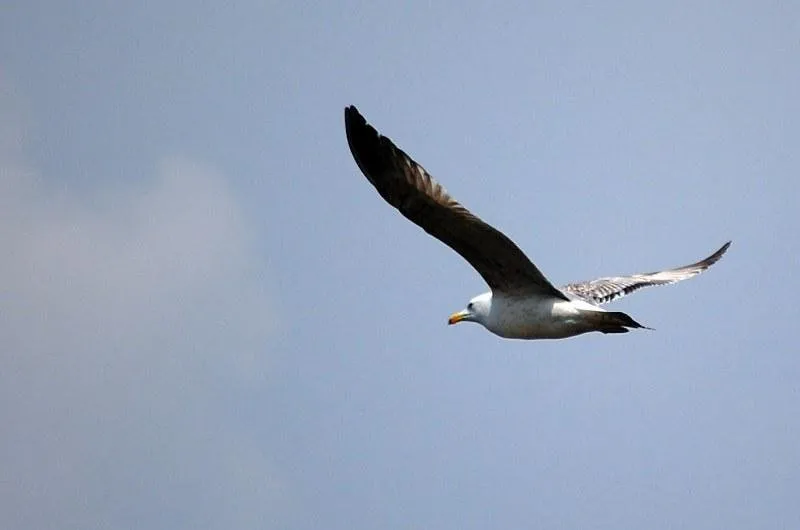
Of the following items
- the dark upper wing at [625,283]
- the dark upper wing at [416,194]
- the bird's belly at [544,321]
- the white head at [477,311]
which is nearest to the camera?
the dark upper wing at [416,194]

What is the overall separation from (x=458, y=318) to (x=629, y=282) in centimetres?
388

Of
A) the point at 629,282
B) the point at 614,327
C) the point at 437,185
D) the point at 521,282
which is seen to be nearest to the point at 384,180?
the point at 437,185

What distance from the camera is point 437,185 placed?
50.4 feet

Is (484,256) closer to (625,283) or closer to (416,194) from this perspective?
(416,194)

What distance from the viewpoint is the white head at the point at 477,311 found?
1741 cm

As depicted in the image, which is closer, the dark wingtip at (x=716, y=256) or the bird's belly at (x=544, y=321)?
the bird's belly at (x=544, y=321)

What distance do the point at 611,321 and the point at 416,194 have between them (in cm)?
292

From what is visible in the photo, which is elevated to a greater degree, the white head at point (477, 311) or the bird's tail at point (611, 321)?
the white head at point (477, 311)

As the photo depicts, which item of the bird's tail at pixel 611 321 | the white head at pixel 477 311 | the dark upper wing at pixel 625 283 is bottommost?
the bird's tail at pixel 611 321

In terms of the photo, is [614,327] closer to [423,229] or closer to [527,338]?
[527,338]

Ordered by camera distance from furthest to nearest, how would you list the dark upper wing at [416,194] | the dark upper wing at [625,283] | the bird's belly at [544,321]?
the dark upper wing at [625,283] → the bird's belly at [544,321] → the dark upper wing at [416,194]

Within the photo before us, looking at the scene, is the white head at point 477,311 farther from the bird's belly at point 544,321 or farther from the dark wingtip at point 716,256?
the dark wingtip at point 716,256

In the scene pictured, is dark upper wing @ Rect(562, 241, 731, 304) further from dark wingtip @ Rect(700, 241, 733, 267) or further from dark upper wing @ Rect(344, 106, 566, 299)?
dark upper wing @ Rect(344, 106, 566, 299)

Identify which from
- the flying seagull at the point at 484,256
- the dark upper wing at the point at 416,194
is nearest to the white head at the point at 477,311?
the flying seagull at the point at 484,256
